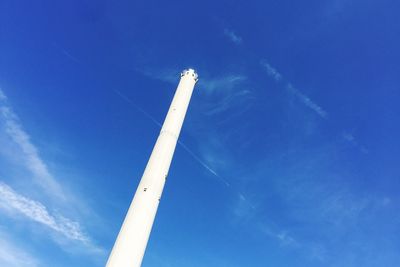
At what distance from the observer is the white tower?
1948 cm

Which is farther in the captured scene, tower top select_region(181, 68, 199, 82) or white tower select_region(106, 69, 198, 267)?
tower top select_region(181, 68, 199, 82)

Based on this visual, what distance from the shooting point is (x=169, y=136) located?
26406mm

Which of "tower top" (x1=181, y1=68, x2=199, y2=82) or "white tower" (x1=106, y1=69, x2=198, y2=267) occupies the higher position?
"tower top" (x1=181, y1=68, x2=199, y2=82)

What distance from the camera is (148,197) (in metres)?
22.2

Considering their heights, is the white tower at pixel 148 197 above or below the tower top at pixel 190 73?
below

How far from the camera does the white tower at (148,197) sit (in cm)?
1948

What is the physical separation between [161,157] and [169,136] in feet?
7.56

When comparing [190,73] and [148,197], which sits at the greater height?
[190,73]

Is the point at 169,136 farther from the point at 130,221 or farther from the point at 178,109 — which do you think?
the point at 130,221

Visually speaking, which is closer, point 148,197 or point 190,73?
point 148,197

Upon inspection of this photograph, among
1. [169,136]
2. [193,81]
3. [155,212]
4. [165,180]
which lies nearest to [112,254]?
[155,212]

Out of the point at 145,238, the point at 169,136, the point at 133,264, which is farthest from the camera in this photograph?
the point at 169,136

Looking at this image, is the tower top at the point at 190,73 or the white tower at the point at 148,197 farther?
the tower top at the point at 190,73

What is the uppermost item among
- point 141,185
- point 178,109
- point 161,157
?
point 178,109
